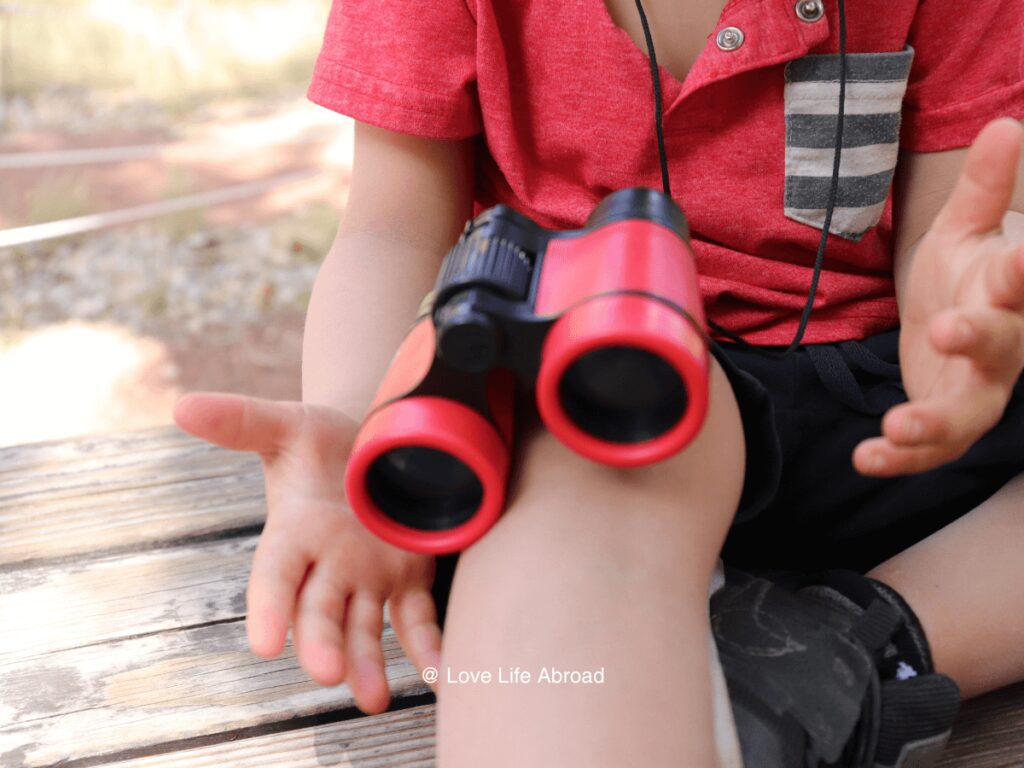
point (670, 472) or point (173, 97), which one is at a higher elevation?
point (670, 472)

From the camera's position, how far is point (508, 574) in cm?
54

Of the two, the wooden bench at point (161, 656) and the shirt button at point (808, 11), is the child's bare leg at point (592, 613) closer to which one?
the wooden bench at point (161, 656)

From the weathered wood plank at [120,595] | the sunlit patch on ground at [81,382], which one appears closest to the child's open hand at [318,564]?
the weathered wood plank at [120,595]

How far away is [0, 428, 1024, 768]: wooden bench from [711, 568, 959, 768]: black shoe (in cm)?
7

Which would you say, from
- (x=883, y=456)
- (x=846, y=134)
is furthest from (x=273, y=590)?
(x=846, y=134)

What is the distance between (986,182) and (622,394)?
0.22 meters

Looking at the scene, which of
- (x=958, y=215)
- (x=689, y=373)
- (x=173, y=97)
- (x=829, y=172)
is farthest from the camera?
(x=173, y=97)

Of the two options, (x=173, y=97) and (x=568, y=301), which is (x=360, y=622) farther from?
(x=173, y=97)

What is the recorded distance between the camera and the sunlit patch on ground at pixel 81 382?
1927 mm

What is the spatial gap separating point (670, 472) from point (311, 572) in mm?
210

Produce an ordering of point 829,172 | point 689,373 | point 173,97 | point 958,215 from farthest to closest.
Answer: point 173,97
point 829,172
point 958,215
point 689,373

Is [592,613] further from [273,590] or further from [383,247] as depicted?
[383,247]

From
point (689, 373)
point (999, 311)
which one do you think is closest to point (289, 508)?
point (689, 373)

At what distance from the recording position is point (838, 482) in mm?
782
